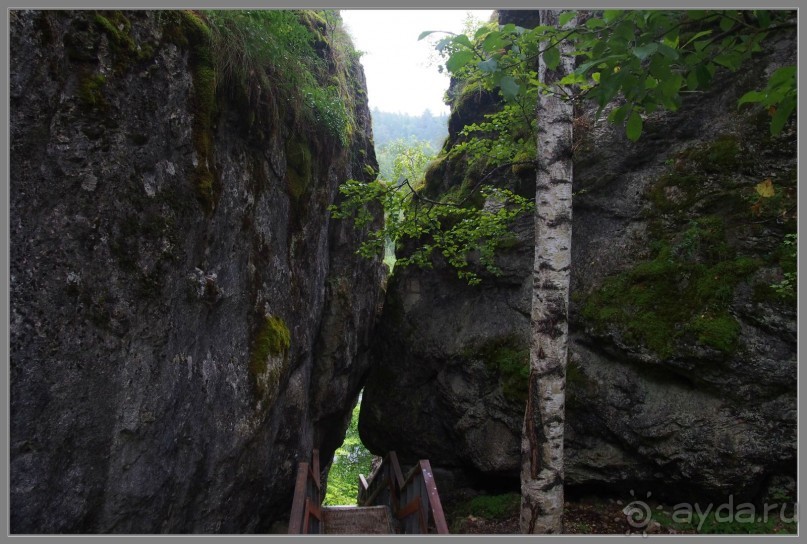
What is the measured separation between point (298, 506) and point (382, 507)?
13.2 ft

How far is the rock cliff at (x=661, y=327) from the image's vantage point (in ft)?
20.3

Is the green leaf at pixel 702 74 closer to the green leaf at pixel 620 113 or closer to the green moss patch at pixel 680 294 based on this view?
the green leaf at pixel 620 113

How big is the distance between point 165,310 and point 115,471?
128 centimetres

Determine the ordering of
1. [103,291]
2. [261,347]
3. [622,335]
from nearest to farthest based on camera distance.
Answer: [103,291] → [261,347] → [622,335]

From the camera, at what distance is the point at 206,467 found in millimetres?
4973

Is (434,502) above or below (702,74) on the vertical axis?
below

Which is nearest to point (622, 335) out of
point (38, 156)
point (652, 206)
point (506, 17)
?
point (652, 206)

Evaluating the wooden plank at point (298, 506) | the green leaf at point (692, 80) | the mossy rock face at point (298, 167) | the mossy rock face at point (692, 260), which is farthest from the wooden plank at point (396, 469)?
the green leaf at point (692, 80)

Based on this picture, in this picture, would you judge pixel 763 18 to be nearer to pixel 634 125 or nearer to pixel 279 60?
pixel 634 125

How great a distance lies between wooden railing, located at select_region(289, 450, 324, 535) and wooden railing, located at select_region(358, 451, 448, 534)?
124 centimetres

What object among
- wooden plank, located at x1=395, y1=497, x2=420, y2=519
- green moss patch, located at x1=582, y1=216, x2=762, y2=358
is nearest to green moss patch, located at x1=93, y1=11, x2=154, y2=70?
wooden plank, located at x1=395, y1=497, x2=420, y2=519

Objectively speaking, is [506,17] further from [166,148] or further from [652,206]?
[166,148]

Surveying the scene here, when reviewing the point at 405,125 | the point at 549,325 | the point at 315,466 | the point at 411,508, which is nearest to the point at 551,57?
the point at 549,325

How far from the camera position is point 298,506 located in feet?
18.0
